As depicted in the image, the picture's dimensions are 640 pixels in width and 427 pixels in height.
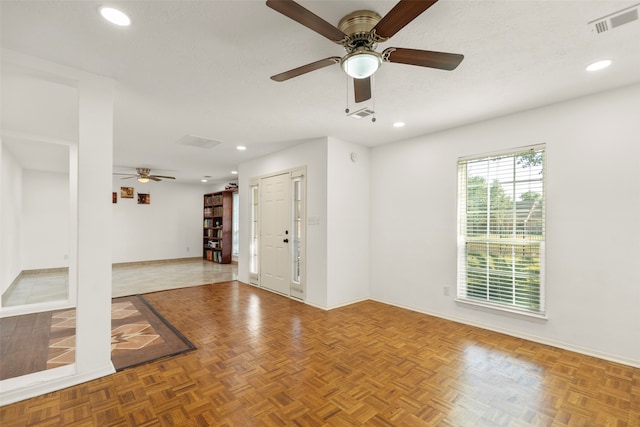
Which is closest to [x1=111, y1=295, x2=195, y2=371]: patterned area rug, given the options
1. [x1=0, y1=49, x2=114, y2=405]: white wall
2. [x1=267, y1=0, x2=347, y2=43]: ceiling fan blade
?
[x1=0, y1=49, x2=114, y2=405]: white wall

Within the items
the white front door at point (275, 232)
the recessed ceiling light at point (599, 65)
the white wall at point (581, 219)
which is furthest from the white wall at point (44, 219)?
the recessed ceiling light at point (599, 65)

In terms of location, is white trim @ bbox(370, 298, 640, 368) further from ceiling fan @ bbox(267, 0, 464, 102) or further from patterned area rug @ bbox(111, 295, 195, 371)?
patterned area rug @ bbox(111, 295, 195, 371)

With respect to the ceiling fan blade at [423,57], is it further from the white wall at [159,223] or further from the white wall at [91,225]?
the white wall at [159,223]

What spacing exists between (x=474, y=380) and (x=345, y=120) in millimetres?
2998

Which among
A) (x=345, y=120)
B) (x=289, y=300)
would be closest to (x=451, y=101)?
(x=345, y=120)

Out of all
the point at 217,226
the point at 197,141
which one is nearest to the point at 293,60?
the point at 197,141

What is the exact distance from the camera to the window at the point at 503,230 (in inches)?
126

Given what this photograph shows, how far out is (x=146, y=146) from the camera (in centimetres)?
489

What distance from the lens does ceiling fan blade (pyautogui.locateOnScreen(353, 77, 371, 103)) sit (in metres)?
2.09

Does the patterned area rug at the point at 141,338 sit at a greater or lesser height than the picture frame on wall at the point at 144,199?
lesser

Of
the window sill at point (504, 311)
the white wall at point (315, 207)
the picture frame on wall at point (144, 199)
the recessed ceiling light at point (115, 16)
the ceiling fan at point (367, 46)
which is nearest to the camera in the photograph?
the ceiling fan at point (367, 46)

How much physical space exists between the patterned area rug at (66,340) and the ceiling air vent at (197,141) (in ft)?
8.57

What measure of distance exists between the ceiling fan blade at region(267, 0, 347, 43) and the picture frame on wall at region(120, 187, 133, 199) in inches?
340

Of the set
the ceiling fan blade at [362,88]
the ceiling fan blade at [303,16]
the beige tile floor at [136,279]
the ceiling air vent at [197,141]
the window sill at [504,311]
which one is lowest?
the beige tile floor at [136,279]
